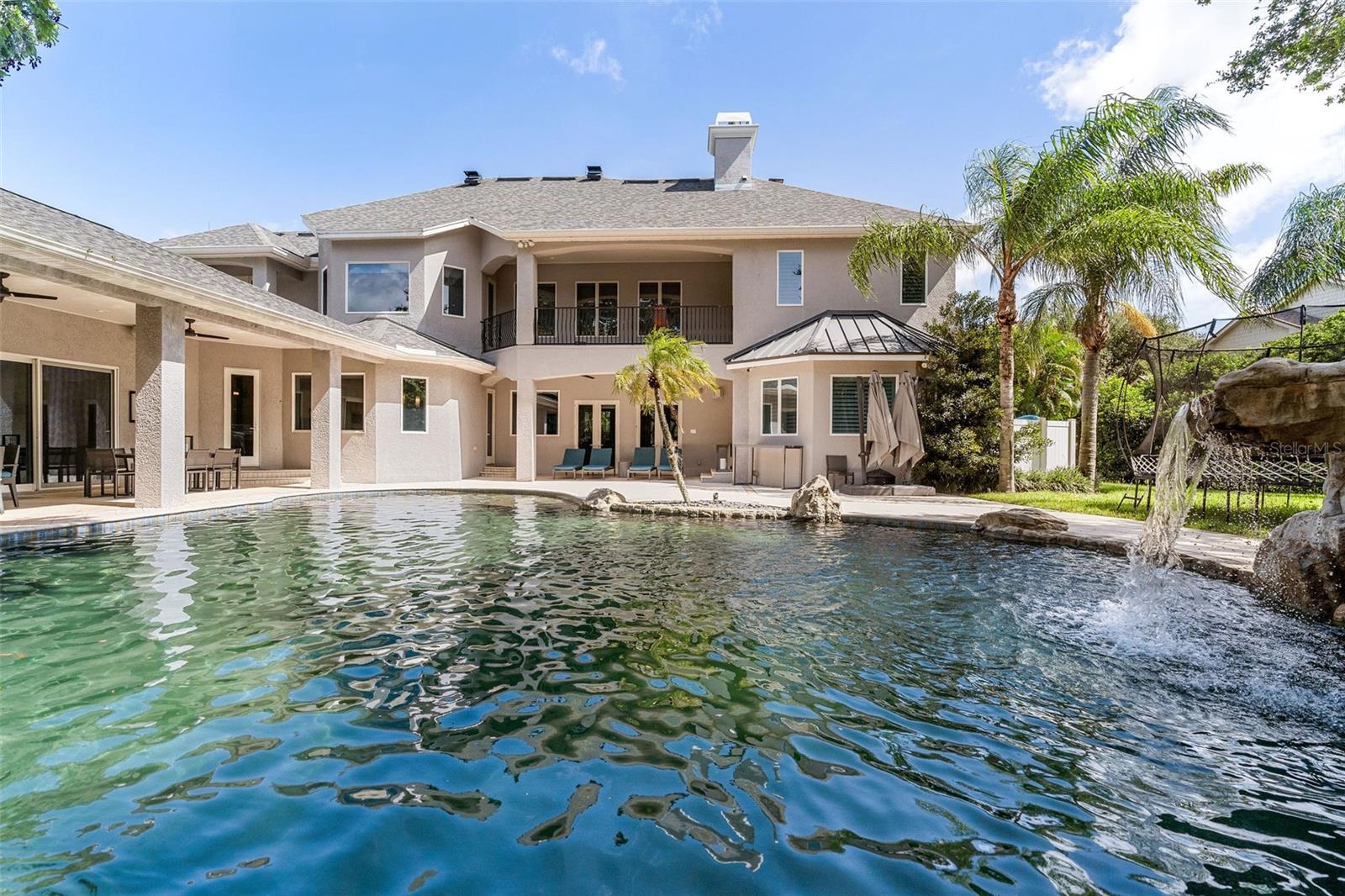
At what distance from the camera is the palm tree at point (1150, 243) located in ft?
37.0

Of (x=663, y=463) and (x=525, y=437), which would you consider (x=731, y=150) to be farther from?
(x=525, y=437)

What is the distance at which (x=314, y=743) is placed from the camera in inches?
119

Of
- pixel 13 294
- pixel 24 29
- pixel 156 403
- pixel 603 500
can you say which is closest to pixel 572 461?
pixel 603 500

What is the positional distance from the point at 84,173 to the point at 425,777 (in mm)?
25345

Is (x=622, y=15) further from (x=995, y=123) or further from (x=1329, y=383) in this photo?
(x=1329, y=383)

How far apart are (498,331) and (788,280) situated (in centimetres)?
882

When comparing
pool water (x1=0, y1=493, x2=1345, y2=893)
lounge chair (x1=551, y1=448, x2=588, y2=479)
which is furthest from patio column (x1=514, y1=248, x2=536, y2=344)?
pool water (x1=0, y1=493, x2=1345, y2=893)

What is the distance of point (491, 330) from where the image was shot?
19.2 meters

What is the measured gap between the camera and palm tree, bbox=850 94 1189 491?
12.2 metres

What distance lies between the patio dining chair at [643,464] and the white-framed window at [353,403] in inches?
297

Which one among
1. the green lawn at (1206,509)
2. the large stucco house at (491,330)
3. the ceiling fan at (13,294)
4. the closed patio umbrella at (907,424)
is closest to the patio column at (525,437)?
the large stucco house at (491,330)

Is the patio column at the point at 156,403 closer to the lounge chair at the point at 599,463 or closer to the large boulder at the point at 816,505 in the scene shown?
the lounge chair at the point at 599,463

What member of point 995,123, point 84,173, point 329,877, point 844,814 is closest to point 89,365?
point 84,173

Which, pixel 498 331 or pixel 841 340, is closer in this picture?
pixel 841 340
